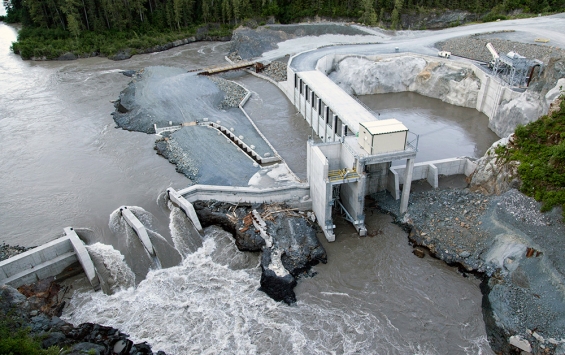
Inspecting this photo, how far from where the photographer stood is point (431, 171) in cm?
2620

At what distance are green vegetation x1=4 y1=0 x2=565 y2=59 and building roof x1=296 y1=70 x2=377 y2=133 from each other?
30395 mm

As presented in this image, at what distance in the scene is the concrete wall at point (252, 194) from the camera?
2408 cm

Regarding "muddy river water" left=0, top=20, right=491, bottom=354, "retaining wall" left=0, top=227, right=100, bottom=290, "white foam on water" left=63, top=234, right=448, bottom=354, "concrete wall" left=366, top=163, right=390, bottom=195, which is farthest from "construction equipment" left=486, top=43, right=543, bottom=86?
"retaining wall" left=0, top=227, right=100, bottom=290

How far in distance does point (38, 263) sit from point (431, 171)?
23122 millimetres

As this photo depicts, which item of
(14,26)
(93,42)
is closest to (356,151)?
(93,42)

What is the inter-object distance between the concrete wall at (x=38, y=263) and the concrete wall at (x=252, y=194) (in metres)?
6.70

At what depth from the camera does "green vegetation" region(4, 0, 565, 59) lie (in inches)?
2231

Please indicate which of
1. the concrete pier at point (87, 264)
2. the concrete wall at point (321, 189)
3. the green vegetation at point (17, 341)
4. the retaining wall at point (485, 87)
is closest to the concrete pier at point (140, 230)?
the concrete pier at point (87, 264)

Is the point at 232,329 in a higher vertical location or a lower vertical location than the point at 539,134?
lower

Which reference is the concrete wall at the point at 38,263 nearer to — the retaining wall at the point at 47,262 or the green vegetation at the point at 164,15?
the retaining wall at the point at 47,262

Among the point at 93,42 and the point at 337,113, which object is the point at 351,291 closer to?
the point at 337,113

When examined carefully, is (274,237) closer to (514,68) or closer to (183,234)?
(183,234)

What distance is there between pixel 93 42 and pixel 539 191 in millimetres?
57976

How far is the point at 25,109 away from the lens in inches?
1539
